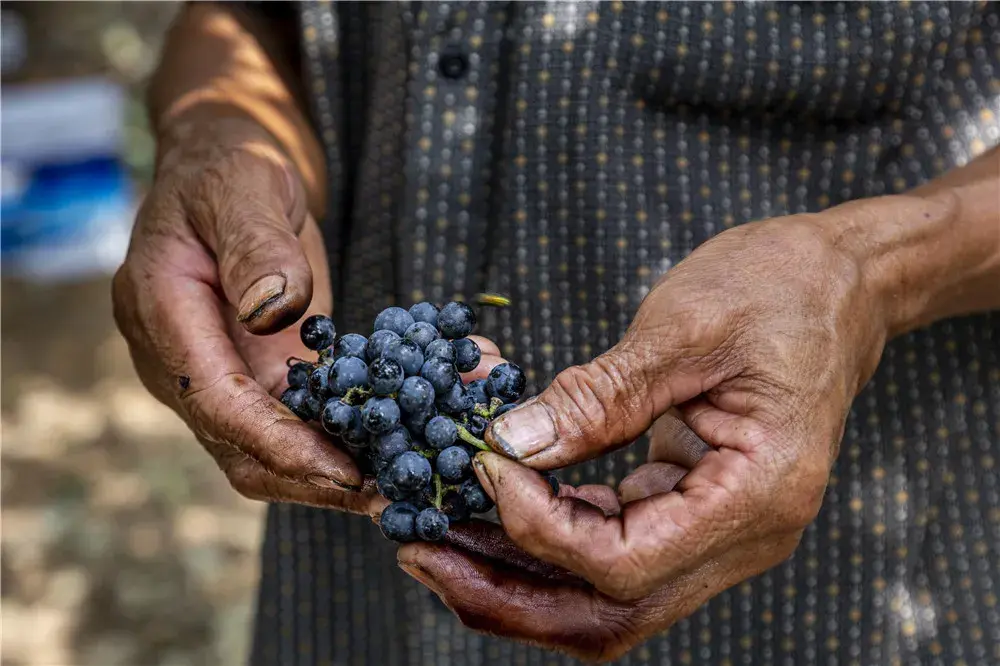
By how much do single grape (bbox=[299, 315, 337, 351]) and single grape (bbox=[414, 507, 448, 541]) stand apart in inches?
12.0

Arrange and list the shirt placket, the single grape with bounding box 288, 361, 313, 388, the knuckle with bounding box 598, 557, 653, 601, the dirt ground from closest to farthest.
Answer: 1. the knuckle with bounding box 598, 557, 653, 601
2. the single grape with bounding box 288, 361, 313, 388
3. the shirt placket
4. the dirt ground

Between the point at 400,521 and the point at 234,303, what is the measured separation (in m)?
0.44

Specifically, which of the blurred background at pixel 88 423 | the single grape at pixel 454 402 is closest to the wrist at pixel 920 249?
the single grape at pixel 454 402

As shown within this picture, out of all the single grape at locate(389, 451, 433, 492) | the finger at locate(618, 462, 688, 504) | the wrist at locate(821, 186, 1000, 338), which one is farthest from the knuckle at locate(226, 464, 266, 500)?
the wrist at locate(821, 186, 1000, 338)

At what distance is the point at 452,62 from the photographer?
1.67 m

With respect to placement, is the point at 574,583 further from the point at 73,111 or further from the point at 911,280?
the point at 73,111

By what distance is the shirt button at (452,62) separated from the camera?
166cm

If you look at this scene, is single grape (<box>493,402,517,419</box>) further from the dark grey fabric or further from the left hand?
the dark grey fabric

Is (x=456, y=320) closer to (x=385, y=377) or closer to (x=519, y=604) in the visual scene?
(x=385, y=377)

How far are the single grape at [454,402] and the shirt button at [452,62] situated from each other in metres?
0.67

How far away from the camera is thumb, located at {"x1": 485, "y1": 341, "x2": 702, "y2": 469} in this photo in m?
1.18

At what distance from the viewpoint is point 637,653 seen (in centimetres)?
177

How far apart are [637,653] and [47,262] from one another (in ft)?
15.3

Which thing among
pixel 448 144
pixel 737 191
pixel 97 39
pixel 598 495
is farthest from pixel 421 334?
pixel 97 39
